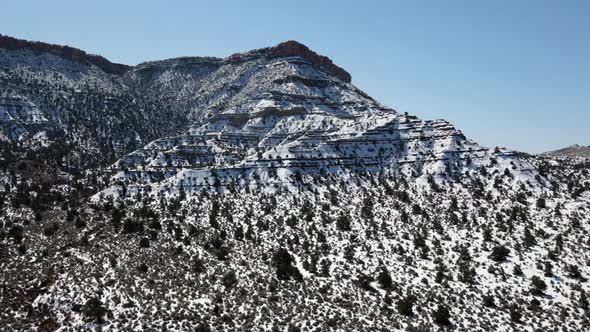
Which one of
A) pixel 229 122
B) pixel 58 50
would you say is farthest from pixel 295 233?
pixel 58 50

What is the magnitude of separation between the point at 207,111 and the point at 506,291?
417 feet

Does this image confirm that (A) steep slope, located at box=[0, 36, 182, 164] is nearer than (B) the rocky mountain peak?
Yes

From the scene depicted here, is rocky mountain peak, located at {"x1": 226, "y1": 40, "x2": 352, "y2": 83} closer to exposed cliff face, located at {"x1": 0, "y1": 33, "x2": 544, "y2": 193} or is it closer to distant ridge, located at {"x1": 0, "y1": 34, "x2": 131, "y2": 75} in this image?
exposed cliff face, located at {"x1": 0, "y1": 33, "x2": 544, "y2": 193}

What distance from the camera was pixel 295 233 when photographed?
63.9 meters

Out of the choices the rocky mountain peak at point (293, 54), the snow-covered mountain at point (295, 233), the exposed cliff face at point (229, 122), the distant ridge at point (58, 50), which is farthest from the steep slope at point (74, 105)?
the rocky mountain peak at point (293, 54)

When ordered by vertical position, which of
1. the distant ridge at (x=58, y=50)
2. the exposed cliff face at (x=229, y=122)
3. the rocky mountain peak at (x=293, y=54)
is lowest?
the exposed cliff face at (x=229, y=122)

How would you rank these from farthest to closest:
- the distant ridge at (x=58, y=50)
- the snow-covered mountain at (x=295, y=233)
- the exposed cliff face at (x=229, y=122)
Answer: the distant ridge at (x=58, y=50)
the exposed cliff face at (x=229, y=122)
the snow-covered mountain at (x=295, y=233)

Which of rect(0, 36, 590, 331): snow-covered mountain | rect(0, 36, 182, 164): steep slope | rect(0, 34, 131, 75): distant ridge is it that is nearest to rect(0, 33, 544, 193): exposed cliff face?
rect(0, 36, 182, 164): steep slope

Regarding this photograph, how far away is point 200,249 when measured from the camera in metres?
57.3

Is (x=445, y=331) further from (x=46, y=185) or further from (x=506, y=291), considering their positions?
(x=46, y=185)

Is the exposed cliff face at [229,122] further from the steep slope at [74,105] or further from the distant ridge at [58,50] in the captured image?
the distant ridge at [58,50]

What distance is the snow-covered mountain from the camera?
44.5m

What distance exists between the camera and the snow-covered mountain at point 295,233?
44469 millimetres

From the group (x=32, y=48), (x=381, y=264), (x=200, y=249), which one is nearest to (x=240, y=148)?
(x=200, y=249)
